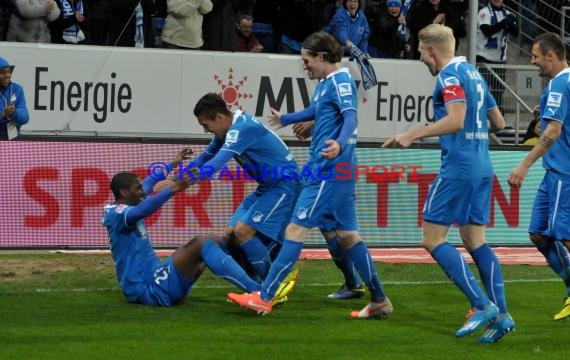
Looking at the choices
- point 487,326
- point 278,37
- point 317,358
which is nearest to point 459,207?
point 487,326

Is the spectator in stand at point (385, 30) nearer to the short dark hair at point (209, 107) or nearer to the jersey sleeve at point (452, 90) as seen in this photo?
the short dark hair at point (209, 107)

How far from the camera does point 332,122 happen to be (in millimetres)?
9180

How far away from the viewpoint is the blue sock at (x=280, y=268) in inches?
352

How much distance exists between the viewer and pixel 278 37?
1781 centimetres

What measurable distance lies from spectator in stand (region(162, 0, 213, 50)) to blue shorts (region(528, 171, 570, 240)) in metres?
7.98

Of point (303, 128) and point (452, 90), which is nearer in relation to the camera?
point (452, 90)

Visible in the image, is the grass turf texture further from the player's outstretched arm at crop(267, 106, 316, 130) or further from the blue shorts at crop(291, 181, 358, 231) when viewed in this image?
the player's outstretched arm at crop(267, 106, 316, 130)

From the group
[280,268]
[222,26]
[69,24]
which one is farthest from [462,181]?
[69,24]

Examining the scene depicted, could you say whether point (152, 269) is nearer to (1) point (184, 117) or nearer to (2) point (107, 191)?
(2) point (107, 191)

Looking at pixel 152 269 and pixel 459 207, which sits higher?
pixel 459 207

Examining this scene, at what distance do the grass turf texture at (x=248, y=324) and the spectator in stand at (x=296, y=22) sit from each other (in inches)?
253

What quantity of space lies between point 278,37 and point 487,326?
10037mm

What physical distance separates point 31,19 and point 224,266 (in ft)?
26.2

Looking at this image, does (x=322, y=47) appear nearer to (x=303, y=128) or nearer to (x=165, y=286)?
(x=303, y=128)
